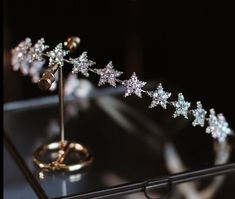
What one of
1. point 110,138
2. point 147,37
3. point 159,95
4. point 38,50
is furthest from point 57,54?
point 147,37

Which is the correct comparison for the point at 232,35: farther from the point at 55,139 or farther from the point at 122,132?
the point at 55,139

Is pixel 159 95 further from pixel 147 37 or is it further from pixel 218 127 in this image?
pixel 147 37

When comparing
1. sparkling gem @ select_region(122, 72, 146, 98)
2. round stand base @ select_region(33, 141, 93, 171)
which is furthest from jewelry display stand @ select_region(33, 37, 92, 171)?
sparkling gem @ select_region(122, 72, 146, 98)

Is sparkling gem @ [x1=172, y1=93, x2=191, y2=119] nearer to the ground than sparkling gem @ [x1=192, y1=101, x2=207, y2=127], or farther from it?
farther from it

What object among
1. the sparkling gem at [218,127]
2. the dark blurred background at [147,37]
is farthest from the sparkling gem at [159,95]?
the dark blurred background at [147,37]

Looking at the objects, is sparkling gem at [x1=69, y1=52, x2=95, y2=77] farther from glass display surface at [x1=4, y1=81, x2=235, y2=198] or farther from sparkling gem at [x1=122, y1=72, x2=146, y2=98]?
glass display surface at [x1=4, y1=81, x2=235, y2=198]
